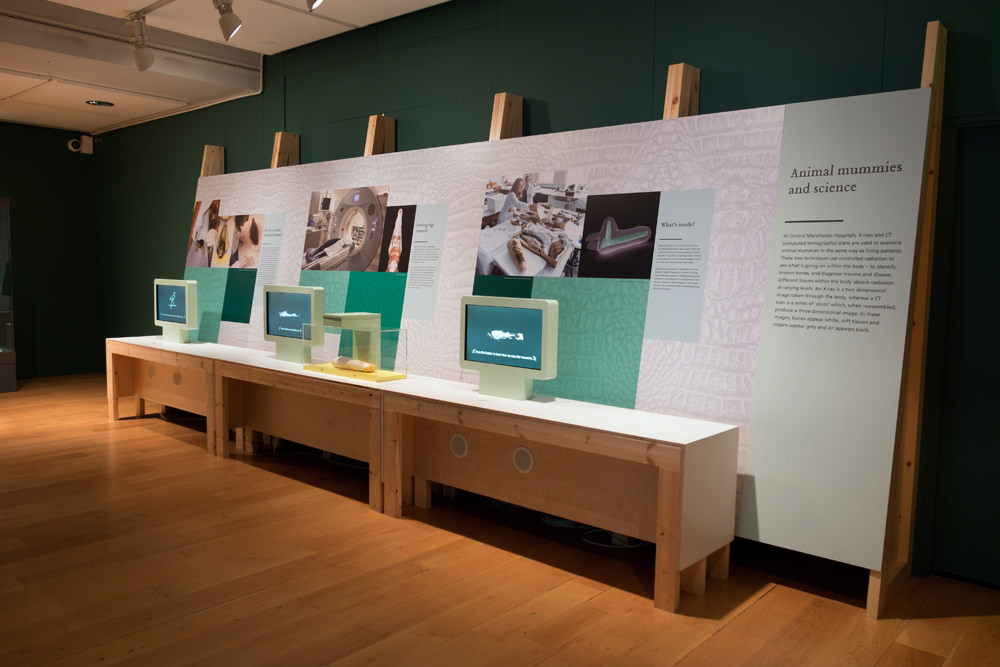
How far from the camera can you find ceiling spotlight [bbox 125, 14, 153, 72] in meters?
5.09

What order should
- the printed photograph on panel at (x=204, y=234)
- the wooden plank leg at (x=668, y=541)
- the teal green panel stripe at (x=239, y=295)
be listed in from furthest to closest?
1. the printed photograph on panel at (x=204, y=234)
2. the teal green panel stripe at (x=239, y=295)
3. the wooden plank leg at (x=668, y=541)

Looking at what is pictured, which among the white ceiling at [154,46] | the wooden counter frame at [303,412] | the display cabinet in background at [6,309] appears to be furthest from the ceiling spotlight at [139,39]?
the display cabinet in background at [6,309]

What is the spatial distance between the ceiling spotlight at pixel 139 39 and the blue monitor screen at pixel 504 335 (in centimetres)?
316

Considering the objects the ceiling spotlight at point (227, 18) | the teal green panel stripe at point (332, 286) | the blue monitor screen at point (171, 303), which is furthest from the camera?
the blue monitor screen at point (171, 303)

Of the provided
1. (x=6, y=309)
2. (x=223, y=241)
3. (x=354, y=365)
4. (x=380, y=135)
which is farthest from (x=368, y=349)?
(x=6, y=309)

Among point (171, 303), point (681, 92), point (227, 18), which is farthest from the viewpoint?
point (171, 303)

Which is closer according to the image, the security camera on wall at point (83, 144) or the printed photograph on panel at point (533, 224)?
the printed photograph on panel at point (533, 224)

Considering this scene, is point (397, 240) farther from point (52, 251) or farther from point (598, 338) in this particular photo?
point (52, 251)

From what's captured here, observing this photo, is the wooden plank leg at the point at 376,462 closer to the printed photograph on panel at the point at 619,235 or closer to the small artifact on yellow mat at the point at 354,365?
the small artifact on yellow mat at the point at 354,365

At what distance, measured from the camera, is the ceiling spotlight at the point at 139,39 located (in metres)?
5.09

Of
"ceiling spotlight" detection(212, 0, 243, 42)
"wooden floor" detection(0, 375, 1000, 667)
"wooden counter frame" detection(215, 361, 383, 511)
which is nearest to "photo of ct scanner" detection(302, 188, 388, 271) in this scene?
"wooden counter frame" detection(215, 361, 383, 511)

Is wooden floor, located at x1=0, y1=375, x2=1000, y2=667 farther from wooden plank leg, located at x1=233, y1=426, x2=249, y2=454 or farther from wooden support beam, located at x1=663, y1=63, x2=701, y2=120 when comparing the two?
wooden support beam, located at x1=663, y1=63, x2=701, y2=120

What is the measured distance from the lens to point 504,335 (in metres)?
3.70

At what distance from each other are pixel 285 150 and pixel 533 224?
282 centimetres
